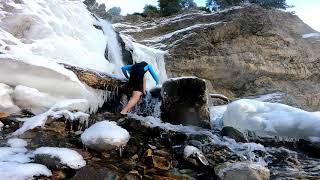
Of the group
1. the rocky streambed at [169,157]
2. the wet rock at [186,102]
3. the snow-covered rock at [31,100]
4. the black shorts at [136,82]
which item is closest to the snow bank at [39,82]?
the snow-covered rock at [31,100]

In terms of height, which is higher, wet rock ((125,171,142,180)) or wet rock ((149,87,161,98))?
wet rock ((149,87,161,98))

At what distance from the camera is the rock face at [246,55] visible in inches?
579

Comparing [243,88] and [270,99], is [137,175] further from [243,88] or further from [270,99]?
[243,88]

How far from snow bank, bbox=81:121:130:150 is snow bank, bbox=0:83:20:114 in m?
2.03

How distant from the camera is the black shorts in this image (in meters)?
7.86

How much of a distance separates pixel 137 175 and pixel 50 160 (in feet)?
3.37

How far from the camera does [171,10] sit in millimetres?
24734

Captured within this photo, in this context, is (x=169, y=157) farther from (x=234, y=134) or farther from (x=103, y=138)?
(x=234, y=134)

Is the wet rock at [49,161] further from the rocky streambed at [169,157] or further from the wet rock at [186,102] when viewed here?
the wet rock at [186,102]

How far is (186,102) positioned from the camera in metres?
8.27

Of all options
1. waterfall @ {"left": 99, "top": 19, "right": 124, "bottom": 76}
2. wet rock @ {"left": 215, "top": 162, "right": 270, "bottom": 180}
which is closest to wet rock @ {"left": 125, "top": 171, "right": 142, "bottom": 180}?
wet rock @ {"left": 215, "top": 162, "right": 270, "bottom": 180}

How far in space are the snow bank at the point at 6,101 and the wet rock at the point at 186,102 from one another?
10.5ft

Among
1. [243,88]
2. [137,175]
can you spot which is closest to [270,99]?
[243,88]

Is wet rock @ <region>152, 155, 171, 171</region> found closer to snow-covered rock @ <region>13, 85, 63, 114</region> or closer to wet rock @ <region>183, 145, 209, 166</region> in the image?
wet rock @ <region>183, 145, 209, 166</region>
